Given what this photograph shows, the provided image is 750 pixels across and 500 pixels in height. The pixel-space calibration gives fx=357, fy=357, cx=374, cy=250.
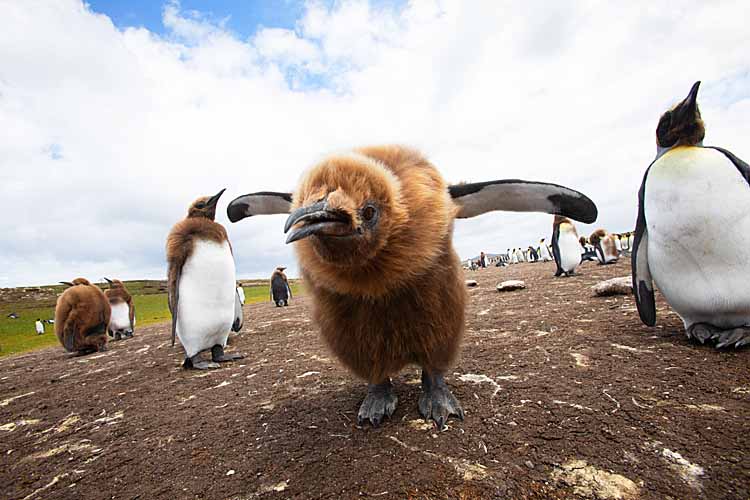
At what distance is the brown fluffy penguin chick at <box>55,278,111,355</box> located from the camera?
6.54m

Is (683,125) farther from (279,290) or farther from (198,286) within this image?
(279,290)

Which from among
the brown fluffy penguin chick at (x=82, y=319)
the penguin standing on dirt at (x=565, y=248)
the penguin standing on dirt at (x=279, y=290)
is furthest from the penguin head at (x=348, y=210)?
the penguin standing on dirt at (x=279, y=290)

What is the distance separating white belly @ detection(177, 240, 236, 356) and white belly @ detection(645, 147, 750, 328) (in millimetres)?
4513

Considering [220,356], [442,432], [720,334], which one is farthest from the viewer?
[220,356]

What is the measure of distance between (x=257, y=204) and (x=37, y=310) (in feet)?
118

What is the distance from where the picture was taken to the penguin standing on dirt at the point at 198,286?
13.8 ft

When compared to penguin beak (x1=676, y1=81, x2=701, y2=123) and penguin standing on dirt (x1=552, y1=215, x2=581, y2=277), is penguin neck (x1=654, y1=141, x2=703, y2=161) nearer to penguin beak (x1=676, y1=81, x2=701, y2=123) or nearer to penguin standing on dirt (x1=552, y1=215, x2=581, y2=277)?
penguin beak (x1=676, y1=81, x2=701, y2=123)

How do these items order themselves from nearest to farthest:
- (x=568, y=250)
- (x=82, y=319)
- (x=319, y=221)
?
(x=319, y=221) → (x=82, y=319) → (x=568, y=250)

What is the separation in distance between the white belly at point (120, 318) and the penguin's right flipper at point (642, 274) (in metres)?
11.2

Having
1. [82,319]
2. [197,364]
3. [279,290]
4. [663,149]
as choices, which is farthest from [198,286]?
[279,290]

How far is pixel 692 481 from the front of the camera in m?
1.38

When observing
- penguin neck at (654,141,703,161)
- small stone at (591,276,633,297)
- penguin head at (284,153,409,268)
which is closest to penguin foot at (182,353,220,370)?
penguin head at (284,153,409,268)

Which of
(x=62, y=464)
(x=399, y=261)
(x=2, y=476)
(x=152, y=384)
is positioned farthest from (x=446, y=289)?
(x=152, y=384)

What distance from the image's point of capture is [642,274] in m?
3.29
